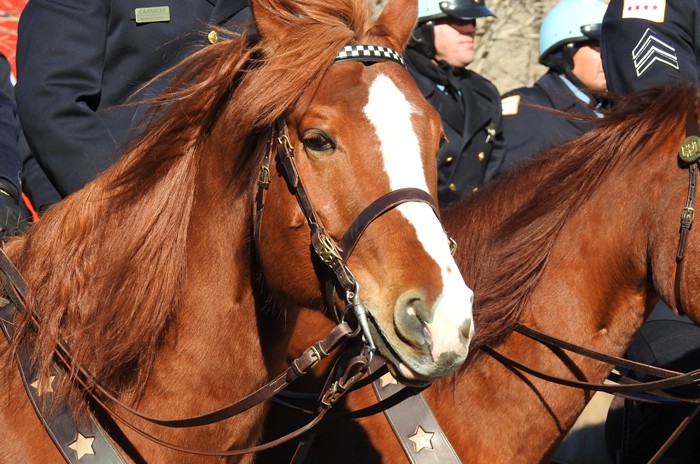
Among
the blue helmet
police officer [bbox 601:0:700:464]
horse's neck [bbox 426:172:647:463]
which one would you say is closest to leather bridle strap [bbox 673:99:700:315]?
horse's neck [bbox 426:172:647:463]

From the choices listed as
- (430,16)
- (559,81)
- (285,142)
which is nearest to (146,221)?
(285,142)

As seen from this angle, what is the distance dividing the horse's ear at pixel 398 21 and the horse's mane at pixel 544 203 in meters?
1.13

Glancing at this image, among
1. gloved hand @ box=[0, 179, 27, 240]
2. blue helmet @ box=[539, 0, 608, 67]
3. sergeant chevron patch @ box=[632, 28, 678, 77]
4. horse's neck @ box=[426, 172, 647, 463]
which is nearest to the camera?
gloved hand @ box=[0, 179, 27, 240]

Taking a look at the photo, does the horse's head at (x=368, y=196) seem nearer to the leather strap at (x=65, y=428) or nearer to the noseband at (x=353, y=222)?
the noseband at (x=353, y=222)

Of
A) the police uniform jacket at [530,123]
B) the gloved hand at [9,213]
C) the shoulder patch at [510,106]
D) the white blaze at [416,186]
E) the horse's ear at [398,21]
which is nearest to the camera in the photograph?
the white blaze at [416,186]

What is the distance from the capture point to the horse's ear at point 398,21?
9.30 feet

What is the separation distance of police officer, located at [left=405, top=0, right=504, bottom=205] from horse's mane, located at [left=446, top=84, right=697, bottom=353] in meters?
2.04

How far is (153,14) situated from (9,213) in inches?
40.4

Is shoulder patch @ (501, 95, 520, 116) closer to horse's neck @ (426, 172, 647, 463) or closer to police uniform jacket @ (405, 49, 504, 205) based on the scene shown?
police uniform jacket @ (405, 49, 504, 205)

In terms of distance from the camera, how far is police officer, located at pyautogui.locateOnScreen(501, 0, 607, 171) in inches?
266

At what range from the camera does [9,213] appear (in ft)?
10.8

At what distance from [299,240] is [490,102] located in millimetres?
4085

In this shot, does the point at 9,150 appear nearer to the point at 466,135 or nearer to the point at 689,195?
the point at 689,195

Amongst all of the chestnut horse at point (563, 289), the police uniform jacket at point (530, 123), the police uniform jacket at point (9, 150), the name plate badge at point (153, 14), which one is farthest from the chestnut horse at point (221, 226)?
the police uniform jacket at point (530, 123)
